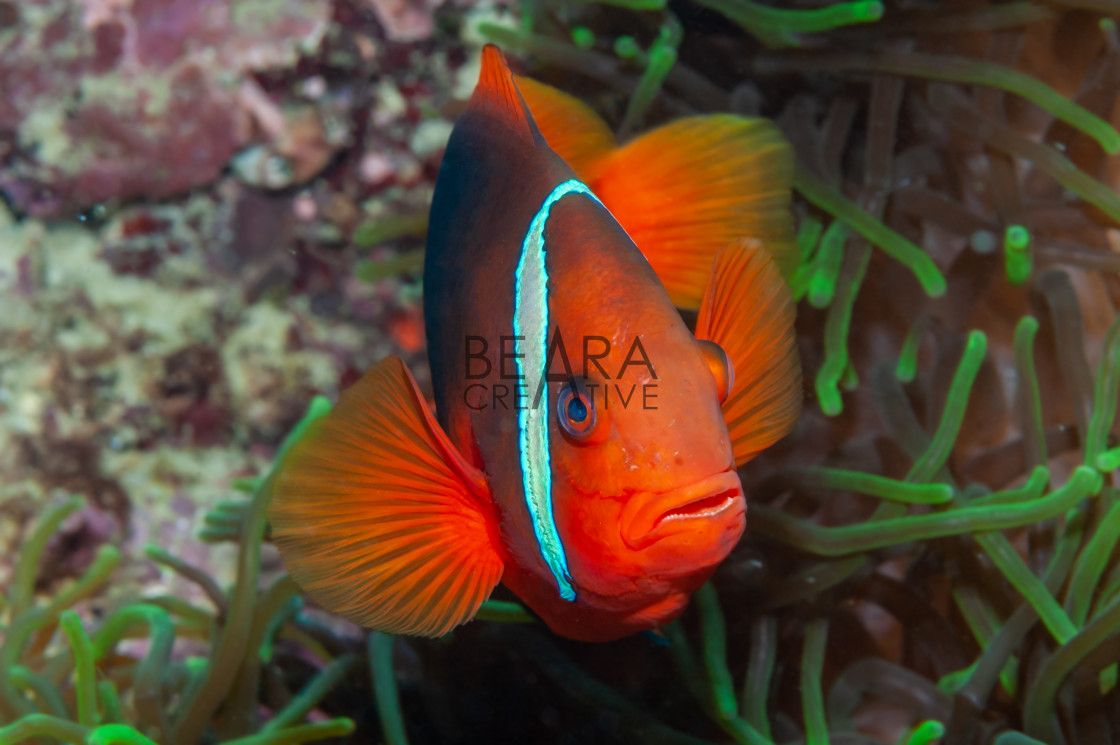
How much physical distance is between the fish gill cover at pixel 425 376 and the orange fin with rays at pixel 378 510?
0.29 m

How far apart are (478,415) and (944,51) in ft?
4.25

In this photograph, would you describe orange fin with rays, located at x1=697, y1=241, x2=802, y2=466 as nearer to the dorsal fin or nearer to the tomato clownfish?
the tomato clownfish

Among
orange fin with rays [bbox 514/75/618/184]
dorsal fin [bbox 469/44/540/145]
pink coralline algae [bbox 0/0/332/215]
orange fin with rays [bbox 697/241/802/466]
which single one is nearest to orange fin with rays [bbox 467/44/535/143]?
dorsal fin [bbox 469/44/540/145]

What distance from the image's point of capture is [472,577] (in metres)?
0.98

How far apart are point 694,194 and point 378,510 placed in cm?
64

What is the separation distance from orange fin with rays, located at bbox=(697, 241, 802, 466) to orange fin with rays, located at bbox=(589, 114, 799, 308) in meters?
0.23

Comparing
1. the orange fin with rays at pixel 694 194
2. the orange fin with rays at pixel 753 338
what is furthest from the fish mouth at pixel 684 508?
the orange fin with rays at pixel 694 194

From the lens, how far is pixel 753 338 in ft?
3.09

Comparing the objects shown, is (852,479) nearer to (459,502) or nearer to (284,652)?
(459,502)

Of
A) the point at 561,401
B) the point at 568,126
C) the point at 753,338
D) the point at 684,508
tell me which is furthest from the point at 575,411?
the point at 568,126

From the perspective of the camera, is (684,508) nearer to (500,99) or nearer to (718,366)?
(718,366)

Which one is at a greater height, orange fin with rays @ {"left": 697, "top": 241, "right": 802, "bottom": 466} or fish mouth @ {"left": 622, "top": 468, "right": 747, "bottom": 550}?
orange fin with rays @ {"left": 697, "top": 241, "right": 802, "bottom": 466}

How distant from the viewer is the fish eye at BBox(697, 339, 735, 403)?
776 millimetres

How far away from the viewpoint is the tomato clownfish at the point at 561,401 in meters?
0.75
